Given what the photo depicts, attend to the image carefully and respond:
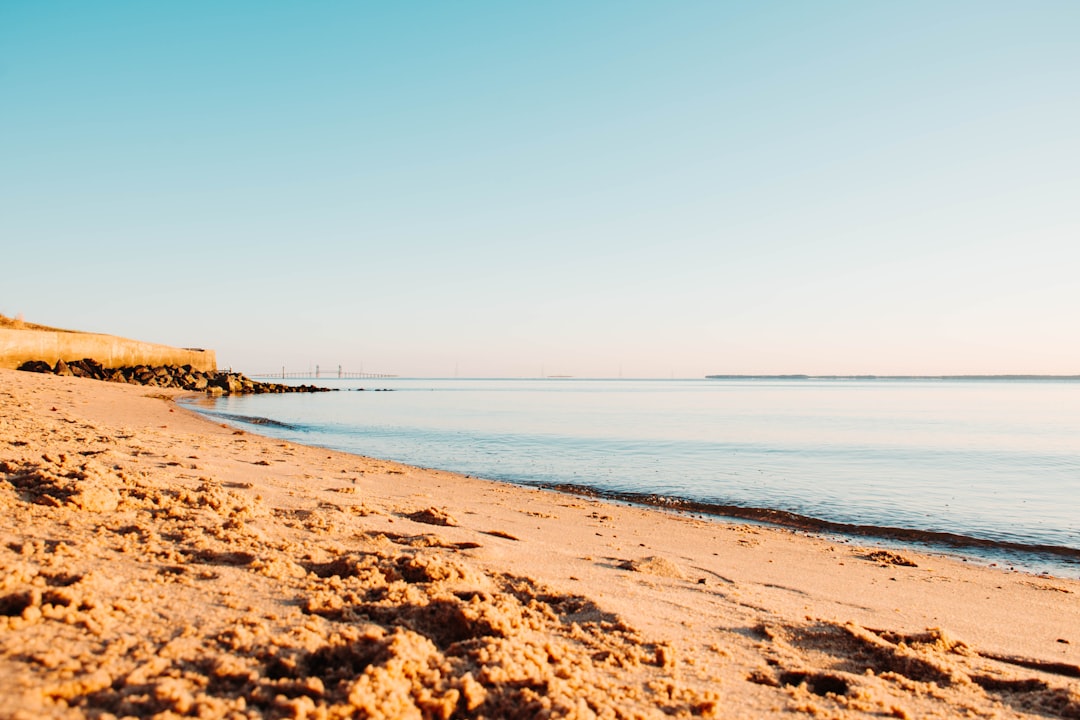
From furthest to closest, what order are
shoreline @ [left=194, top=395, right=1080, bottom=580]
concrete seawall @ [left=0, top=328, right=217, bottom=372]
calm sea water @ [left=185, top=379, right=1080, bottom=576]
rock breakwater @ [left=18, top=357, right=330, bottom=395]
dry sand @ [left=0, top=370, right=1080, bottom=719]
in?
1. rock breakwater @ [left=18, top=357, right=330, bottom=395]
2. concrete seawall @ [left=0, top=328, right=217, bottom=372]
3. calm sea water @ [left=185, top=379, right=1080, bottom=576]
4. shoreline @ [left=194, top=395, right=1080, bottom=580]
5. dry sand @ [left=0, top=370, right=1080, bottom=719]

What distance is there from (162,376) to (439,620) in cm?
4809

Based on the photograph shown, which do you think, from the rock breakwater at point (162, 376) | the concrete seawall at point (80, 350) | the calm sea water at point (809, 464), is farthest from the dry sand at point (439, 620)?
the rock breakwater at point (162, 376)

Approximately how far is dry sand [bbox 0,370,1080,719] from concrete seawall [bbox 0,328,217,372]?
1279 inches

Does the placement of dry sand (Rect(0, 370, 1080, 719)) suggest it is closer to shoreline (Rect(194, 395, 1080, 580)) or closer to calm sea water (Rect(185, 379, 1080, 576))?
shoreline (Rect(194, 395, 1080, 580))

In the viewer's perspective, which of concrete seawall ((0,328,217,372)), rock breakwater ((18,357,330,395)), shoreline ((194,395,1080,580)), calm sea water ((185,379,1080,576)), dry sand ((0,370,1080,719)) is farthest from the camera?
rock breakwater ((18,357,330,395))

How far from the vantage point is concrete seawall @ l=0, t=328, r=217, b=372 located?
104ft

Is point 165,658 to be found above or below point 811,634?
above

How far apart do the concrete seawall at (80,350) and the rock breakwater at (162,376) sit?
2.04ft

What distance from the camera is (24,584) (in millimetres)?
3188

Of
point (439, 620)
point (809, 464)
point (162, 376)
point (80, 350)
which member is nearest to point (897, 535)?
point (809, 464)

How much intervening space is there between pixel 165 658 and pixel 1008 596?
24.9ft

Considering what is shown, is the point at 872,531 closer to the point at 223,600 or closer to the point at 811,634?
the point at 811,634

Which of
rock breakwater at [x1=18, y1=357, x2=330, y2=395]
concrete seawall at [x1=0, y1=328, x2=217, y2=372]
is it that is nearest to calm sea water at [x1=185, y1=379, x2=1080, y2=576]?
rock breakwater at [x1=18, y1=357, x2=330, y2=395]

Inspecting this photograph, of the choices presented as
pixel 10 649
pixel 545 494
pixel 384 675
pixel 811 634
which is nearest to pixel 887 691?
pixel 811 634
